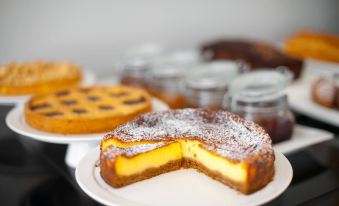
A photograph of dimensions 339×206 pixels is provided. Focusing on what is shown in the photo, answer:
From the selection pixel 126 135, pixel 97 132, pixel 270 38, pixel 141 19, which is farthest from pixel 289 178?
pixel 270 38

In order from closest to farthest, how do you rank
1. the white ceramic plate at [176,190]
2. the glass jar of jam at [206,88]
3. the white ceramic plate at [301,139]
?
the white ceramic plate at [176,190] → the white ceramic plate at [301,139] → the glass jar of jam at [206,88]

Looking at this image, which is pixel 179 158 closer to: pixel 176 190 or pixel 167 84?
pixel 176 190

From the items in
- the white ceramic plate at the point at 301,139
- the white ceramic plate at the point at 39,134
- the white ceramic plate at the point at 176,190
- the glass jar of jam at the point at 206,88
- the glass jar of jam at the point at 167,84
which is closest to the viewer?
the white ceramic plate at the point at 176,190

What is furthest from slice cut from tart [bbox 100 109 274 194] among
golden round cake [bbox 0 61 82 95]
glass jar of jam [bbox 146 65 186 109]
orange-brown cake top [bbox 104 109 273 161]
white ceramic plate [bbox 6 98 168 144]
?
golden round cake [bbox 0 61 82 95]

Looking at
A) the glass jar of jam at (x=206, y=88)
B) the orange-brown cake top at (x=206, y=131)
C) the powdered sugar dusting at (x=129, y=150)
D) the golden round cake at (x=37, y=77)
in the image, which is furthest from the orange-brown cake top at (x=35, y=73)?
the powdered sugar dusting at (x=129, y=150)

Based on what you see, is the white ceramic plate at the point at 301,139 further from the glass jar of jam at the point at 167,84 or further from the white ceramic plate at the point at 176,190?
the glass jar of jam at the point at 167,84

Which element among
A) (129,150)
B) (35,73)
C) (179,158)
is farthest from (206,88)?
(35,73)

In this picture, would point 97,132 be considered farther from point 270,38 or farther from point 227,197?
point 270,38
